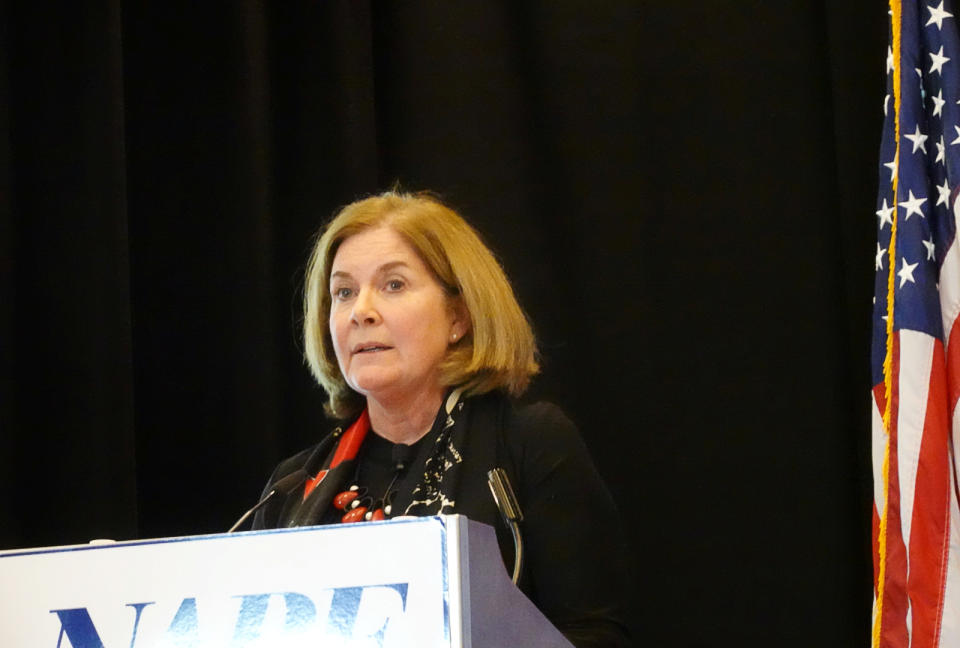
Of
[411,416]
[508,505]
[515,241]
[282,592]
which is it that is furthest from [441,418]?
[515,241]

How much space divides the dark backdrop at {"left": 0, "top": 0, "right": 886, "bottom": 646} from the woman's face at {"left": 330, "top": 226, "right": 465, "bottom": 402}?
84cm

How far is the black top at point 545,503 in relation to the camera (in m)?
1.79

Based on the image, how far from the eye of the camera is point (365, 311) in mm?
2057

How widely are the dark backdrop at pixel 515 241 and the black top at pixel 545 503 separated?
921 mm

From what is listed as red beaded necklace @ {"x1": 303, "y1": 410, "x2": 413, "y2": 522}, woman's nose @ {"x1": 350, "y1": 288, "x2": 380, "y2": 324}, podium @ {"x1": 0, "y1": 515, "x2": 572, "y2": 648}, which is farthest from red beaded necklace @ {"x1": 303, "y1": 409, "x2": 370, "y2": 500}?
podium @ {"x1": 0, "y1": 515, "x2": 572, "y2": 648}

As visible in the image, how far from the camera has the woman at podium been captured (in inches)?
72.5

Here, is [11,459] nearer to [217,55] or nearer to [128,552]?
[217,55]

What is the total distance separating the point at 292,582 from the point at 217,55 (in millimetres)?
2257

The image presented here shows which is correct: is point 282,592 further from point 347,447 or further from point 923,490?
point 923,490

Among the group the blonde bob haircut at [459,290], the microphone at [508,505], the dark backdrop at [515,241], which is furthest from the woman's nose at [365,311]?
the dark backdrop at [515,241]

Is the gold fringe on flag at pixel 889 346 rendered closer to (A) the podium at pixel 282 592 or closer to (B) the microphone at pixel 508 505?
(B) the microphone at pixel 508 505

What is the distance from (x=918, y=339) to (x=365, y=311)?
1.13 metres

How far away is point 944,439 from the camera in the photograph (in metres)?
2.35

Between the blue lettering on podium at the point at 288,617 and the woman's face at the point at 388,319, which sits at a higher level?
the woman's face at the point at 388,319
